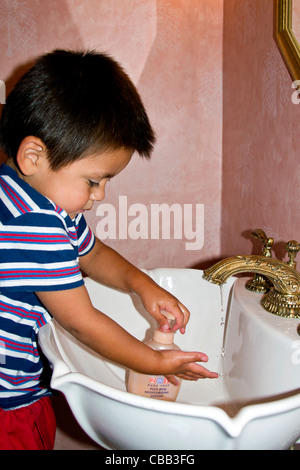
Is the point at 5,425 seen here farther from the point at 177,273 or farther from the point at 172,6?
the point at 172,6

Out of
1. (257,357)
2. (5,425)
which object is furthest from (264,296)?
(5,425)

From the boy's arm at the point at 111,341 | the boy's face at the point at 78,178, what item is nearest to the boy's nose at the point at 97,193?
the boy's face at the point at 78,178

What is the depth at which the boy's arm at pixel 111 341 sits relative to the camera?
587 mm

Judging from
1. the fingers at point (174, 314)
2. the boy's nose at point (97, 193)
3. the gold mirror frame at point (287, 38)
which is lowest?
the fingers at point (174, 314)

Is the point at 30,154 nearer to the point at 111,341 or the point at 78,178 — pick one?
the point at 78,178

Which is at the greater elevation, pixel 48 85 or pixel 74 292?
pixel 48 85

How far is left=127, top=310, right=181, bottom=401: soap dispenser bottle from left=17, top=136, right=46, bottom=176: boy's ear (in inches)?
12.3

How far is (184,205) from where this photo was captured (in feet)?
4.16

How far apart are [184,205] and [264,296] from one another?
0.58m

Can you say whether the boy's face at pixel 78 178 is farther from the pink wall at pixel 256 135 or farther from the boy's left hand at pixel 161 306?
the pink wall at pixel 256 135

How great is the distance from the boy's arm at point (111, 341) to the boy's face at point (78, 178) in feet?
0.46

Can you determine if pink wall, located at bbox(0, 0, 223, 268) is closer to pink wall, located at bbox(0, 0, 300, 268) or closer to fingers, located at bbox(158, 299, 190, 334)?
pink wall, located at bbox(0, 0, 300, 268)

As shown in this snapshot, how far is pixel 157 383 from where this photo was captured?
0.65 m

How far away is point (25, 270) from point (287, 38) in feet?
2.06
